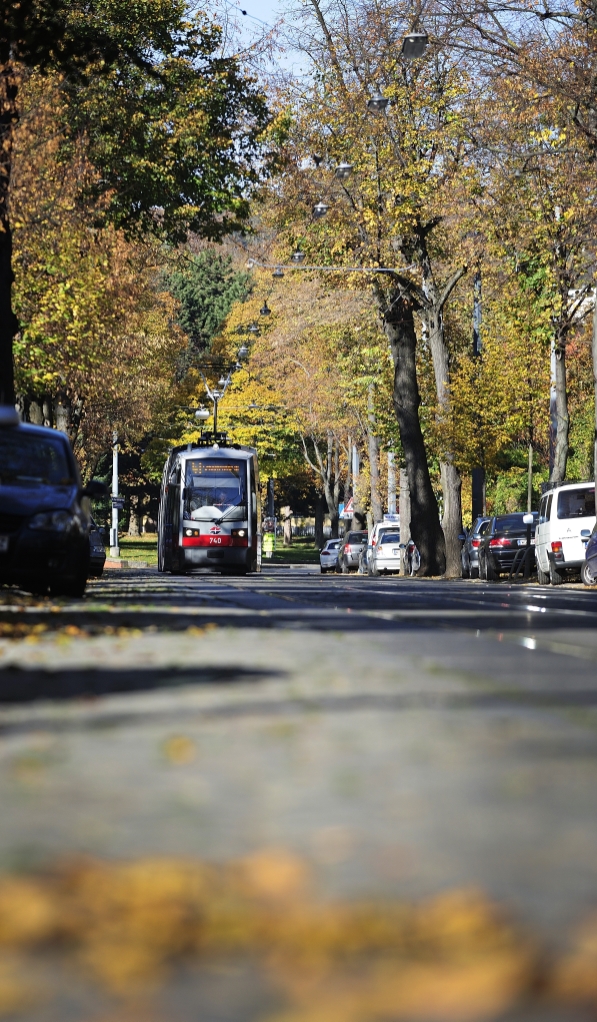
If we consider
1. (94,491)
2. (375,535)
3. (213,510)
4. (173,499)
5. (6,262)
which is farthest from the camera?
(375,535)

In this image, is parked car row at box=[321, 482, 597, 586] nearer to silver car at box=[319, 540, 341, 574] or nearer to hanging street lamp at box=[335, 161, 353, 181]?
silver car at box=[319, 540, 341, 574]

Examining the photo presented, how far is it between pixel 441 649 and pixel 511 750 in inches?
222

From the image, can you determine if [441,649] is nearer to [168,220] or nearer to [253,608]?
[253,608]

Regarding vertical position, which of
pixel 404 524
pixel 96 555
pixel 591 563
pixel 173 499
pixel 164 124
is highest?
pixel 164 124

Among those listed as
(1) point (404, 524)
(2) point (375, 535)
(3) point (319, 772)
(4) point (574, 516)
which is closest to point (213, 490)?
(1) point (404, 524)

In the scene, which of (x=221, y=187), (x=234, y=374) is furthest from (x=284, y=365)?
(x=221, y=187)

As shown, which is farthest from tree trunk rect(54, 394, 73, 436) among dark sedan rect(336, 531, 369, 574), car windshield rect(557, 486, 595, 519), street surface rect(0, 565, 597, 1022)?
street surface rect(0, 565, 597, 1022)

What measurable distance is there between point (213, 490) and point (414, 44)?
16452 millimetres

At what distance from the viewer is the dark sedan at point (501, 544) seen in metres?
45.9

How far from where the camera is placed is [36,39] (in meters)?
20.3

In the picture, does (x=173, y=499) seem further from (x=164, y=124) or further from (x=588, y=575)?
(x=588, y=575)

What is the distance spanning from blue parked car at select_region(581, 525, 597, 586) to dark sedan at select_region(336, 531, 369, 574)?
3446cm

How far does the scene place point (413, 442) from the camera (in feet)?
169

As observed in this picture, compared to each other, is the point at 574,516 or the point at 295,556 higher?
the point at 295,556
